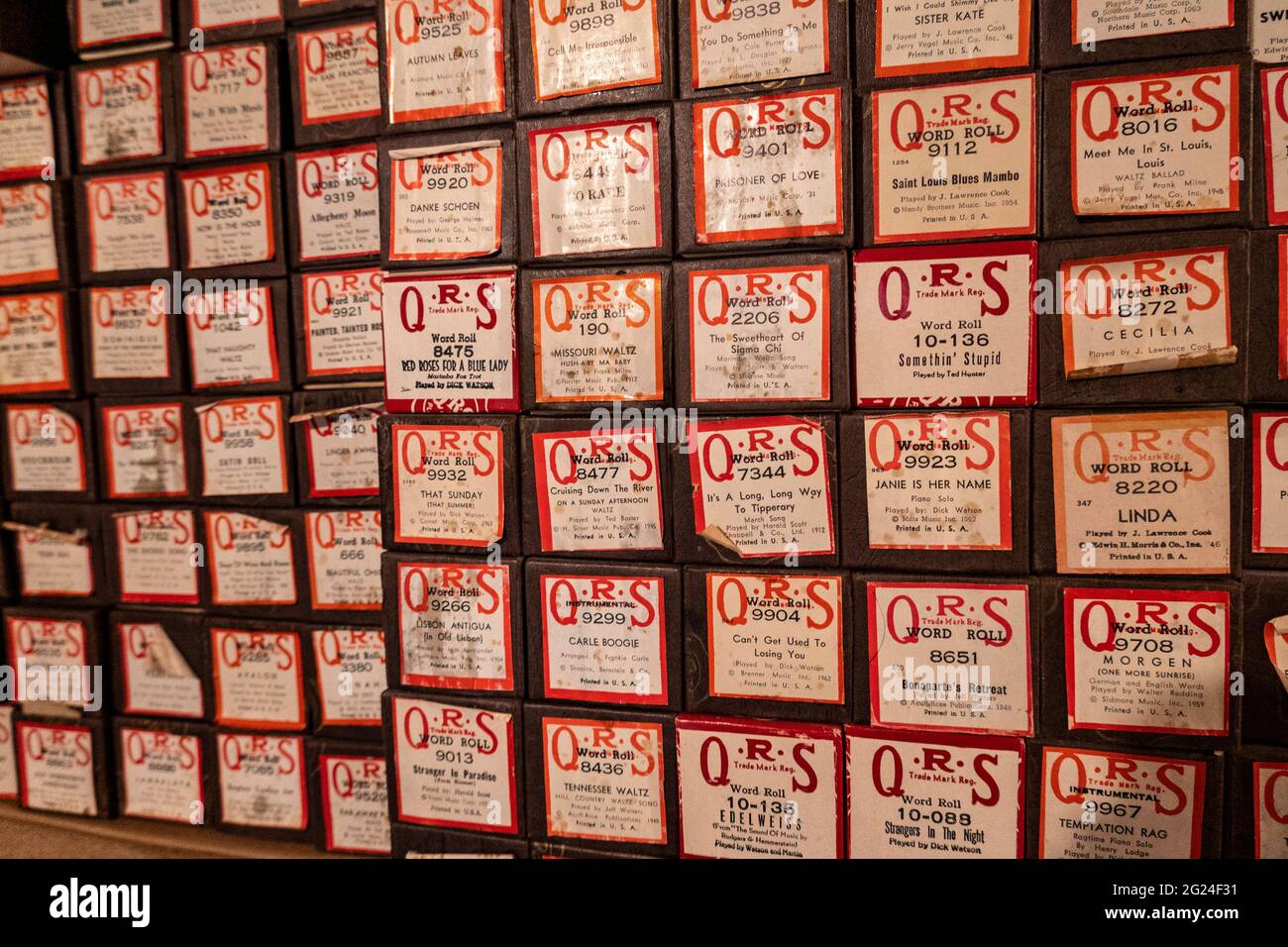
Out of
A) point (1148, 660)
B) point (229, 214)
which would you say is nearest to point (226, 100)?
point (229, 214)

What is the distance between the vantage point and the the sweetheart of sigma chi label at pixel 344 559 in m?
2.15

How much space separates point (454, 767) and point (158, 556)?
1.16 m

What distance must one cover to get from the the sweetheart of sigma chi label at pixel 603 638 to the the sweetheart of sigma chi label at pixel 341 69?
1323 mm

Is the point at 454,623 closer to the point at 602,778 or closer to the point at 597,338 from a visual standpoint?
the point at 602,778

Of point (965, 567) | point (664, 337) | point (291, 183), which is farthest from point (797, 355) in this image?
point (291, 183)

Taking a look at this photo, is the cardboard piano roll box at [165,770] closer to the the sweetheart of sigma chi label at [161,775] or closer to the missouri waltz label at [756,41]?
the the sweetheart of sigma chi label at [161,775]

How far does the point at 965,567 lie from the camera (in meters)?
1.57

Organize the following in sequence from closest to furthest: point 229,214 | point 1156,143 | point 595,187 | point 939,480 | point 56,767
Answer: point 1156,143 → point 939,480 → point 595,187 → point 229,214 → point 56,767

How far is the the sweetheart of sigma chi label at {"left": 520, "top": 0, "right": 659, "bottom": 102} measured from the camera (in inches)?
64.6

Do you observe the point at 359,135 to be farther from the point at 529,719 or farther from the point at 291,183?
the point at 529,719

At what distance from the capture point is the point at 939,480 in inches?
61.7

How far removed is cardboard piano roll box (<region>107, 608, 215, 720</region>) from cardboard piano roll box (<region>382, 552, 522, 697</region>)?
2.63 ft
